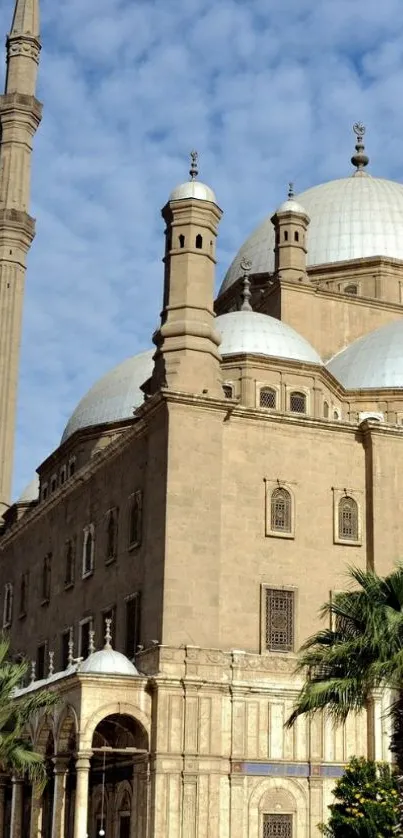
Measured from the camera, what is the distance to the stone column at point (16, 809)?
84.9ft

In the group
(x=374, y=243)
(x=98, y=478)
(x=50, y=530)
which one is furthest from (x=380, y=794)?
(x=374, y=243)

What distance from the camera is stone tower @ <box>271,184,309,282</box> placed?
34.8 meters

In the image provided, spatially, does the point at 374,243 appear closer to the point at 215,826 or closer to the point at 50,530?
the point at 50,530

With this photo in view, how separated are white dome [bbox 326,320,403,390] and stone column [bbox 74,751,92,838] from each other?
13.8 metres

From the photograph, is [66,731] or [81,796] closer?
[81,796]

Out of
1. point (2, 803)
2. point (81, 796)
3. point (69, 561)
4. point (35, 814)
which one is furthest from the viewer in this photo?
point (69, 561)

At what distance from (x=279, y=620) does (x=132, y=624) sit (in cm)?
295

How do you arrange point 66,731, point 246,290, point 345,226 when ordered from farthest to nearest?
point 345,226, point 246,290, point 66,731

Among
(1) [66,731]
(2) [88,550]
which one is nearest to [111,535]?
(2) [88,550]

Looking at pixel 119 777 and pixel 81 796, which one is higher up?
pixel 119 777

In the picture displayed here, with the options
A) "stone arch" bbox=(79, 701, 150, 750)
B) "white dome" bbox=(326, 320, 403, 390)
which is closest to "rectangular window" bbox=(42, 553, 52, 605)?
"stone arch" bbox=(79, 701, 150, 750)

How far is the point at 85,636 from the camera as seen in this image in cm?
2695

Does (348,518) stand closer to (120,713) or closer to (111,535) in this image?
(111,535)

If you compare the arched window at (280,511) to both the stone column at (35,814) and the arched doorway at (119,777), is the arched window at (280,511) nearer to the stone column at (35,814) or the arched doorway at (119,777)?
the arched doorway at (119,777)
